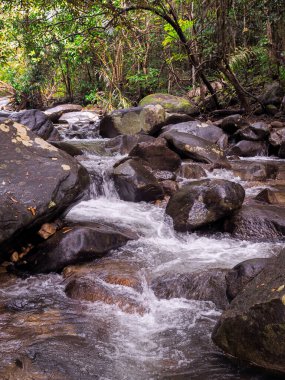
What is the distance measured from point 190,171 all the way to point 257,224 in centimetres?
323

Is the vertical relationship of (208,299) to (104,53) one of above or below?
below

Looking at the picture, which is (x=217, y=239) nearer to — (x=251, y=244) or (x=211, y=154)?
(x=251, y=244)

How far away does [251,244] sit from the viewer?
531cm

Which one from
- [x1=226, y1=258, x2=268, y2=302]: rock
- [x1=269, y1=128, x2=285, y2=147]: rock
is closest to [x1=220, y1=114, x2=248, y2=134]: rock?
[x1=269, y1=128, x2=285, y2=147]: rock

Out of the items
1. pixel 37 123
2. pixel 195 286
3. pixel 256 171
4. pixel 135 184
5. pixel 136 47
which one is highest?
pixel 136 47

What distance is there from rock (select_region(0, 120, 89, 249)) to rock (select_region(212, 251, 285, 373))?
2362 millimetres

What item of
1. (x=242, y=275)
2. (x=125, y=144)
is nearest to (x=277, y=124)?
(x=125, y=144)

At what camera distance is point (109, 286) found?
13.5 feet

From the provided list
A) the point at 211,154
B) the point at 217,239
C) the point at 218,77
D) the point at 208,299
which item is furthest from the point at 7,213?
the point at 218,77

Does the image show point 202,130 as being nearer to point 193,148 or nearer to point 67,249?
point 193,148

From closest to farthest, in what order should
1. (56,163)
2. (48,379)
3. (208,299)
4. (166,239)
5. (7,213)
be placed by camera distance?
(48,379) → (208,299) → (7,213) → (56,163) → (166,239)


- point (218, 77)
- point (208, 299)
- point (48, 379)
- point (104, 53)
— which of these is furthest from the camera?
point (104, 53)

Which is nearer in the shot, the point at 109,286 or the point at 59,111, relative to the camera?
the point at 109,286

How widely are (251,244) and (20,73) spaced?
1742cm
